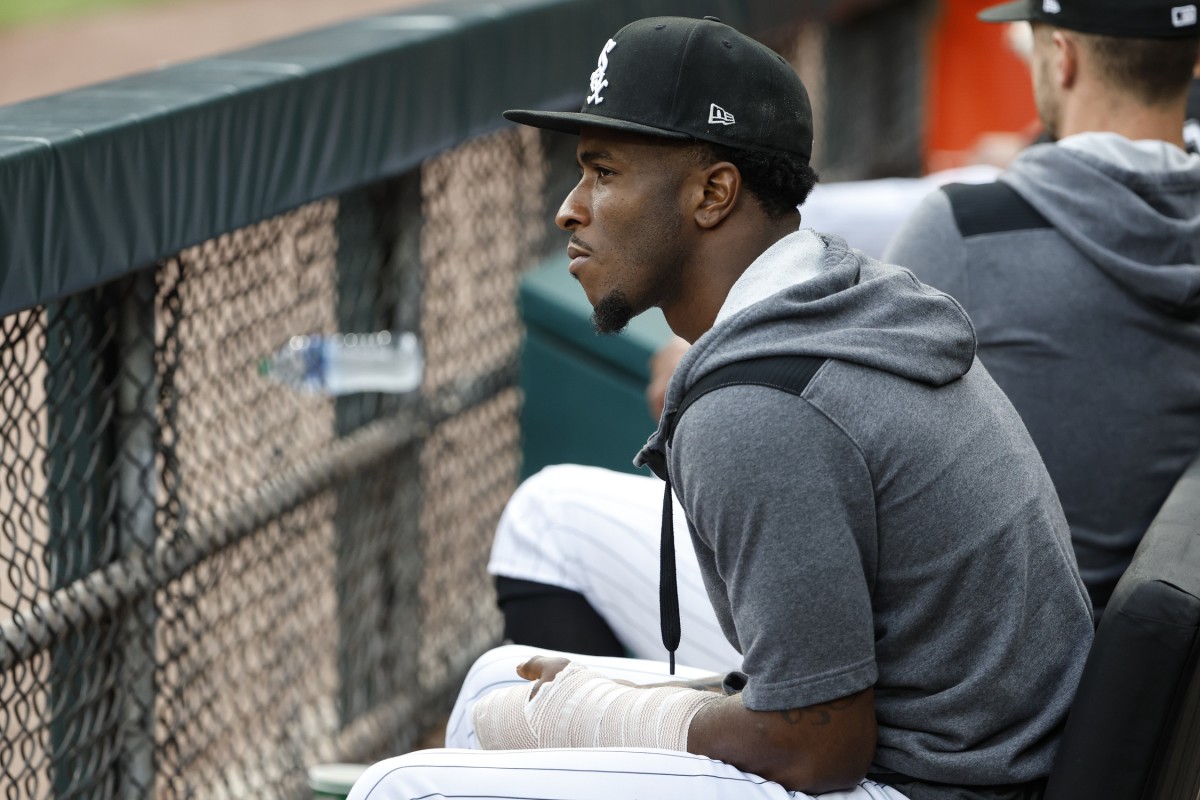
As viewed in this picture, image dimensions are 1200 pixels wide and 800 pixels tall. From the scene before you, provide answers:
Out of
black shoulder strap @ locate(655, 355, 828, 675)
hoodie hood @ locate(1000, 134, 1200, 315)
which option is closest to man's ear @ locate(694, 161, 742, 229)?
black shoulder strap @ locate(655, 355, 828, 675)

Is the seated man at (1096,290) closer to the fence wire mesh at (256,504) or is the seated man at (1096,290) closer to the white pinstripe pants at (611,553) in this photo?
the white pinstripe pants at (611,553)

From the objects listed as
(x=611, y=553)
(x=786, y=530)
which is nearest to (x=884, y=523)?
(x=786, y=530)

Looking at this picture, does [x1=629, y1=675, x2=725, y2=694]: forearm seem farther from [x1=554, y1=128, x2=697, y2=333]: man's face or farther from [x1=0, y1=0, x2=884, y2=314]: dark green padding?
[x1=0, y1=0, x2=884, y2=314]: dark green padding

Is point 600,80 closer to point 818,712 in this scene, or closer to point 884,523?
point 884,523

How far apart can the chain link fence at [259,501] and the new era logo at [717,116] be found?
3.73 feet

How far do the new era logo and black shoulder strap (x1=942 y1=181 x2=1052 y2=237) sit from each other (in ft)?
2.51

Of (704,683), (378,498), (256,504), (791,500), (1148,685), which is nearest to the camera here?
(791,500)

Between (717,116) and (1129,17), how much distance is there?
40.9 inches

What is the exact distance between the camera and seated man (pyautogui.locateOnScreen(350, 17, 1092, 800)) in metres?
1.61

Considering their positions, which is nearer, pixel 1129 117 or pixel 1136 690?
pixel 1136 690

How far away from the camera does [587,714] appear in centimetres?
191

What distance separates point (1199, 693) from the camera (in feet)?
5.93

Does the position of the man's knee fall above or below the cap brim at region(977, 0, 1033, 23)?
below

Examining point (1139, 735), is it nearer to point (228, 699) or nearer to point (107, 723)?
point (107, 723)
